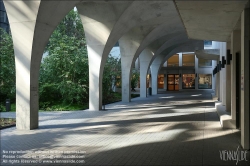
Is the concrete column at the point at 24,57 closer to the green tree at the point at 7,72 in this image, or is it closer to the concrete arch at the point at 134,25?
the concrete arch at the point at 134,25

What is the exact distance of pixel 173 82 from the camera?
186ft

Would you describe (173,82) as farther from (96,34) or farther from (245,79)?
(245,79)

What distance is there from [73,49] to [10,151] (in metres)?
14.9

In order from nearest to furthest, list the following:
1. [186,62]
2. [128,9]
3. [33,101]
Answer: [33,101], [128,9], [186,62]

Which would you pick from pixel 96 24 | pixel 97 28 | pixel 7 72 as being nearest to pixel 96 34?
pixel 97 28

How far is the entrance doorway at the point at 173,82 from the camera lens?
185ft

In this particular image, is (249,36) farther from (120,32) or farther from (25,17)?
(120,32)

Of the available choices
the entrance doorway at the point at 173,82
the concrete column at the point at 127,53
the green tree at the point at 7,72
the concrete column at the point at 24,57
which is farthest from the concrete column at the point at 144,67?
the entrance doorway at the point at 173,82

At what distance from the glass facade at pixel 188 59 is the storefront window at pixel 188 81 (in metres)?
2.43

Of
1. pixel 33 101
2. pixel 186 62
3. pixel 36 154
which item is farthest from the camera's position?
pixel 186 62

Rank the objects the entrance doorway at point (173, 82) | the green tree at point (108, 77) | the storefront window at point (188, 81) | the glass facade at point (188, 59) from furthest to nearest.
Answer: the entrance doorway at point (173, 82) < the storefront window at point (188, 81) < the glass facade at point (188, 59) < the green tree at point (108, 77)

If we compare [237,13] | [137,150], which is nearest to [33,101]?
[137,150]

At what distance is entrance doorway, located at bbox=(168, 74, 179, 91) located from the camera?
185 ft

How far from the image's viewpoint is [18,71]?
1109 centimetres
